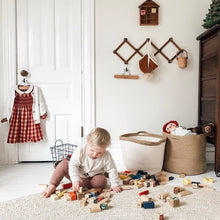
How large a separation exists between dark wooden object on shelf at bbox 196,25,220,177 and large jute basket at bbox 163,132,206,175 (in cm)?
13

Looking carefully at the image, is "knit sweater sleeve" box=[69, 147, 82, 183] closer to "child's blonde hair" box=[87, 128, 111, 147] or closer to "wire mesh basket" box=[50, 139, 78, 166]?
"child's blonde hair" box=[87, 128, 111, 147]

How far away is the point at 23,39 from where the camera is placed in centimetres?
260

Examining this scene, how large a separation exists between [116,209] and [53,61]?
1704 mm

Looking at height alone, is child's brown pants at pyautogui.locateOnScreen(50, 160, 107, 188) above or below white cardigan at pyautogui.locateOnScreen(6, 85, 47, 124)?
below

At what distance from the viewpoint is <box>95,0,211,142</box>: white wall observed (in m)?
2.63

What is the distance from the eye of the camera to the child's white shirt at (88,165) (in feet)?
5.77

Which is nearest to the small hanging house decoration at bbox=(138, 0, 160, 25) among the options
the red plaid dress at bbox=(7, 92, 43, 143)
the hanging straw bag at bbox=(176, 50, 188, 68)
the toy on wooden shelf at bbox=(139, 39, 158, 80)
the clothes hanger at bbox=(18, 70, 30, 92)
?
the toy on wooden shelf at bbox=(139, 39, 158, 80)

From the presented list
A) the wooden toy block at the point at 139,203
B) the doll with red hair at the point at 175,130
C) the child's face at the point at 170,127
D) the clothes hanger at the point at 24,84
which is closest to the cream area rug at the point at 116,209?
the wooden toy block at the point at 139,203

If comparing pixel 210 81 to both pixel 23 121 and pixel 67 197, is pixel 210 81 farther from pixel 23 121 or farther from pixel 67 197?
pixel 23 121

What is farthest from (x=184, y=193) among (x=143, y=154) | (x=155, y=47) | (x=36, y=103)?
(x=36, y=103)

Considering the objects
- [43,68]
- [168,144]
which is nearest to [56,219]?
[168,144]

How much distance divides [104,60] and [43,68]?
2.11 ft

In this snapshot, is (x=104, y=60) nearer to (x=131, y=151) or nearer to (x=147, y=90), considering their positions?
(x=147, y=90)

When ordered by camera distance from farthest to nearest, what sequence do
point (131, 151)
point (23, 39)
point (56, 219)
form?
point (23, 39) < point (131, 151) < point (56, 219)
